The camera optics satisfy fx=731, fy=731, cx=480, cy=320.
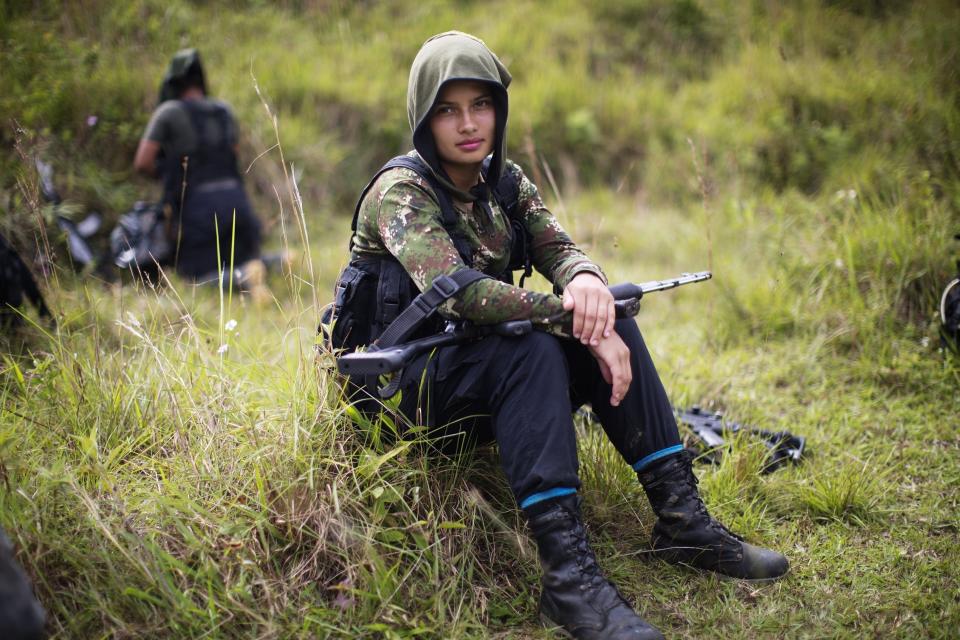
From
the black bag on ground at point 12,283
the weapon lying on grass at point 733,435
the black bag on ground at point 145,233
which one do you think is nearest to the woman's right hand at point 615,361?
the weapon lying on grass at point 733,435

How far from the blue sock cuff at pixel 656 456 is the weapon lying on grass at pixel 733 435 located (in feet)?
2.07

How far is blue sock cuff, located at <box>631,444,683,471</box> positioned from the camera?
224cm

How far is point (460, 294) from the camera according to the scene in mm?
2119

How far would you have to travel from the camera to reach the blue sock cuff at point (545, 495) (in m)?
2.01

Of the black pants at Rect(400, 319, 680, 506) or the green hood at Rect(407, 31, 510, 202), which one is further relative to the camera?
the green hood at Rect(407, 31, 510, 202)

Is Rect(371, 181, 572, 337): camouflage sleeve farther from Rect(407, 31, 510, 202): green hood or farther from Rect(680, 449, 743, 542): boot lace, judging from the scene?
Rect(680, 449, 743, 542): boot lace

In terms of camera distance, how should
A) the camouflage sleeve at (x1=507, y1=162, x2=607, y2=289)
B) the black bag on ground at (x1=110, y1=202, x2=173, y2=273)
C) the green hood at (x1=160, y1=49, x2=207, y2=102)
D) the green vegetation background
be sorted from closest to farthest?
the green vegetation background < the camouflage sleeve at (x1=507, y1=162, x2=607, y2=289) < the green hood at (x1=160, y1=49, x2=207, y2=102) < the black bag on ground at (x1=110, y1=202, x2=173, y2=273)

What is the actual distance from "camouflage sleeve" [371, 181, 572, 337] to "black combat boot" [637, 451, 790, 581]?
21.6 inches

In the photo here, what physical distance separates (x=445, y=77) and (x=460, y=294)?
668 millimetres

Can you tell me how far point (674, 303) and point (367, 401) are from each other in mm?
3034

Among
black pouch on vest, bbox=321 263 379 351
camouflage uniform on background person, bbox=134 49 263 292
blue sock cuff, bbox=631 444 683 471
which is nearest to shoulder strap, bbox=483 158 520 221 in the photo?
black pouch on vest, bbox=321 263 379 351

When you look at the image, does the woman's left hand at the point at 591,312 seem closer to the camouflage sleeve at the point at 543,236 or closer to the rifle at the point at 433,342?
the rifle at the point at 433,342

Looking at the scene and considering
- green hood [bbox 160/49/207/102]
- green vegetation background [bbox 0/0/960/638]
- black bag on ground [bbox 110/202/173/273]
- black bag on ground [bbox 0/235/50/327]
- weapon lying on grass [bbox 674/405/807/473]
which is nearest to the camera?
green vegetation background [bbox 0/0/960/638]

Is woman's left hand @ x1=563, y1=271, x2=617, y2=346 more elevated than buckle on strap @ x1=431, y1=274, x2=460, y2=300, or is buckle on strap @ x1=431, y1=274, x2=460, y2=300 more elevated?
buckle on strap @ x1=431, y1=274, x2=460, y2=300
